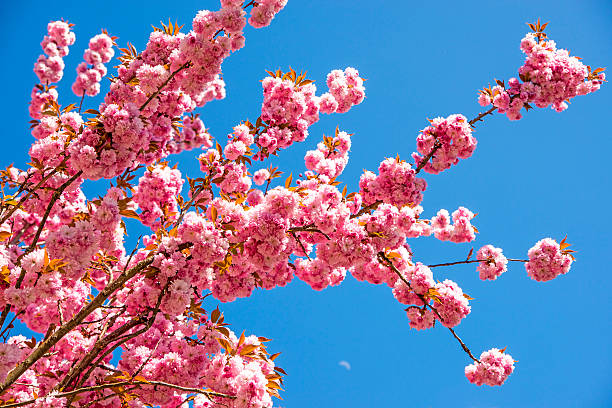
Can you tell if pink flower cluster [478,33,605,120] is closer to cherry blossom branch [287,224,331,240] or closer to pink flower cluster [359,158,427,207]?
pink flower cluster [359,158,427,207]

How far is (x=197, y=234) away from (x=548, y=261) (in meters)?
4.67

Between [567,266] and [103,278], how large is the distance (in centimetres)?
661

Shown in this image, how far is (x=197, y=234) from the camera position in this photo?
3.62 meters

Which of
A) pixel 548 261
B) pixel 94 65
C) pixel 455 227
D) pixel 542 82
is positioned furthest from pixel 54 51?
pixel 548 261

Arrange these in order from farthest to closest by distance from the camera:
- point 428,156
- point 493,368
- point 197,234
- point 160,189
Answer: point 160,189
point 493,368
point 428,156
point 197,234

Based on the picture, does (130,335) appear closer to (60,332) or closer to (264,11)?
(60,332)

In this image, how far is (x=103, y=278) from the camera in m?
5.90

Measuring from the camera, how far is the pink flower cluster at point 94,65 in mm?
10469

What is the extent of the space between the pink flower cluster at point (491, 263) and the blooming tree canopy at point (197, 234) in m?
0.03

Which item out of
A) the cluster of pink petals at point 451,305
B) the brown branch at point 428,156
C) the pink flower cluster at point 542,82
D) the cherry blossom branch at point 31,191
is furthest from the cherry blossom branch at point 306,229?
the pink flower cluster at point 542,82

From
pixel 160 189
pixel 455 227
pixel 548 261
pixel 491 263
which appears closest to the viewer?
pixel 160 189

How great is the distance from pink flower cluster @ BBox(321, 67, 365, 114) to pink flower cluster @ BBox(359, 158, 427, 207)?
2287 mm

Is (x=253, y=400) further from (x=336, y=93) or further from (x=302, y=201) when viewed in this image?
(x=336, y=93)

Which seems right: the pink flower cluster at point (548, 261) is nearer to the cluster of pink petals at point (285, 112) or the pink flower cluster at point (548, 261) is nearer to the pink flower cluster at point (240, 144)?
the cluster of pink petals at point (285, 112)
